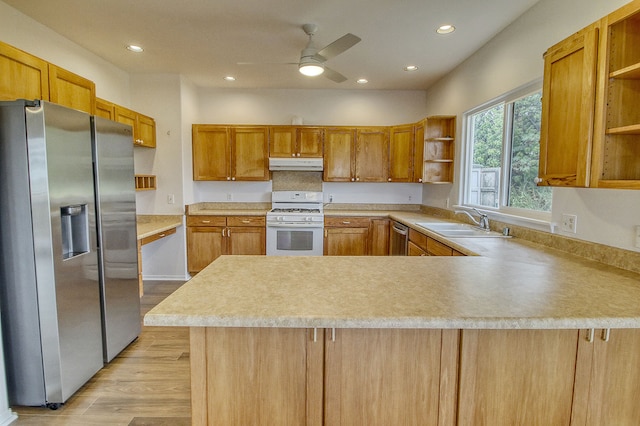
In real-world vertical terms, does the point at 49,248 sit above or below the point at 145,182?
below

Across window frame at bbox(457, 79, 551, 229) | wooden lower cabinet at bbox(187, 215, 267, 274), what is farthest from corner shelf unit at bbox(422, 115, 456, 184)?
wooden lower cabinet at bbox(187, 215, 267, 274)

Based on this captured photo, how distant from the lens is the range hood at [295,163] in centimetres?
436

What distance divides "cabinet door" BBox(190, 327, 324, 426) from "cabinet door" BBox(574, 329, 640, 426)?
3.30 ft

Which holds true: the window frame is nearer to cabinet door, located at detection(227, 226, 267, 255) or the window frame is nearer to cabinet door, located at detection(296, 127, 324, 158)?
cabinet door, located at detection(296, 127, 324, 158)

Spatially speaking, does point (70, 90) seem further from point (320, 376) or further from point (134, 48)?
point (320, 376)

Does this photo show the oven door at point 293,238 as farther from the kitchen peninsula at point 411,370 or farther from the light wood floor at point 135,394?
the kitchen peninsula at point 411,370

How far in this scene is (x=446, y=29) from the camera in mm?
2748

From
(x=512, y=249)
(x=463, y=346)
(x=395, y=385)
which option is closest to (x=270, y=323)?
(x=395, y=385)

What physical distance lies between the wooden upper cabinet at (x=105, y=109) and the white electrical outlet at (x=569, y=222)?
4.06 meters

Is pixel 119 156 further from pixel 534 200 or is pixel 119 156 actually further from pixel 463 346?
pixel 534 200

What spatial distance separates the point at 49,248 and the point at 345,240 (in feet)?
10.5

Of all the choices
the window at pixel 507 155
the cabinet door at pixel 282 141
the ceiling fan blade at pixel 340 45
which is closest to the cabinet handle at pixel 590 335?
Answer: the window at pixel 507 155

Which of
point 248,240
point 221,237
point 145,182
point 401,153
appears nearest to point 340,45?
point 401,153

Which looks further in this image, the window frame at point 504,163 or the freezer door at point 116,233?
→ the window frame at point 504,163
